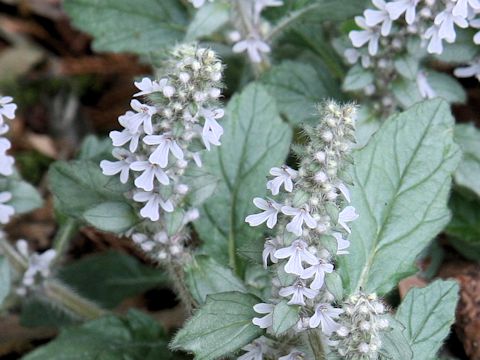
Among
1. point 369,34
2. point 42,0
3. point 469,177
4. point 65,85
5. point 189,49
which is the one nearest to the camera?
point 189,49

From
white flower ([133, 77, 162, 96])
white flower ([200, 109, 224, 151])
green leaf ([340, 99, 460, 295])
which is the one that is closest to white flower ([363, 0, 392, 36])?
green leaf ([340, 99, 460, 295])

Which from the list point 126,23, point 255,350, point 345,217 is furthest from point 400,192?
point 126,23

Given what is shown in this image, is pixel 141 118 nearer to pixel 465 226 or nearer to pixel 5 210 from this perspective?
pixel 5 210

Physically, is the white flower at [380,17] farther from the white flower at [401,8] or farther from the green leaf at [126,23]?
the green leaf at [126,23]

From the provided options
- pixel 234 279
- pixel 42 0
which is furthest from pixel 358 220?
pixel 42 0

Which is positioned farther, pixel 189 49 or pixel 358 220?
pixel 358 220

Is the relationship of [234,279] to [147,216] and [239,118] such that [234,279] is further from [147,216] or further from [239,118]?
[239,118]
